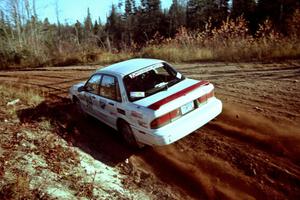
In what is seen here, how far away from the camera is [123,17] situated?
3145 inches

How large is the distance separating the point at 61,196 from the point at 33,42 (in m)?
A: 19.5

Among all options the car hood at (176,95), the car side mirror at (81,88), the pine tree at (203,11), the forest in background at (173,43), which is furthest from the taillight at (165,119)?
the pine tree at (203,11)

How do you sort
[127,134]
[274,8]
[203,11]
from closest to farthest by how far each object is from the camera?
[127,134] → [274,8] → [203,11]

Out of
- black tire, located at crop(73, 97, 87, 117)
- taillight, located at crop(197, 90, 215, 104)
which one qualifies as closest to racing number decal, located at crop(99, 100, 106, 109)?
black tire, located at crop(73, 97, 87, 117)

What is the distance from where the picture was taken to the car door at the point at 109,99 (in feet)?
20.8

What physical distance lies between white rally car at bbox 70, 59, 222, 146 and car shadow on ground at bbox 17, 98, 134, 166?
38 centimetres

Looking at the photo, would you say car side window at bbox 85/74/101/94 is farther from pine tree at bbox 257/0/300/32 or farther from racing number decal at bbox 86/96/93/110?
pine tree at bbox 257/0/300/32

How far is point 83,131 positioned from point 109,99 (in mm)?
1250

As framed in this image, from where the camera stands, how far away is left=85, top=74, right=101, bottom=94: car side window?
7183 mm

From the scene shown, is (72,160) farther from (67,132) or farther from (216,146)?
(216,146)

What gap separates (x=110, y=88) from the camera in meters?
6.59

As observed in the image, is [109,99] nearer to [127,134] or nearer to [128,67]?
[128,67]

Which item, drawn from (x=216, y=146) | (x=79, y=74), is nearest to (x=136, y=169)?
(x=216, y=146)

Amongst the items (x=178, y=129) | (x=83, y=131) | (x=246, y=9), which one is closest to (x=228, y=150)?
(x=178, y=129)
